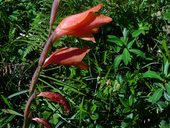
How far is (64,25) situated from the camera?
4.13ft

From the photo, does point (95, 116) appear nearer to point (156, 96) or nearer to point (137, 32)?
point (156, 96)

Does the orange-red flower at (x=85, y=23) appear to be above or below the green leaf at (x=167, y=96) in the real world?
above

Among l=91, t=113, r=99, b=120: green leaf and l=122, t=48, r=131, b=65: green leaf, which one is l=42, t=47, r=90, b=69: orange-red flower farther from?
l=122, t=48, r=131, b=65: green leaf

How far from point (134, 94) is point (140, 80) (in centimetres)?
12

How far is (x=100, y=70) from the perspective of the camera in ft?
7.09

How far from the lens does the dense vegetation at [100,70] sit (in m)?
1.98

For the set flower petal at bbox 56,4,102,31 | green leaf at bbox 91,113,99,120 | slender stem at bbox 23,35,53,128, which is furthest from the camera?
green leaf at bbox 91,113,99,120

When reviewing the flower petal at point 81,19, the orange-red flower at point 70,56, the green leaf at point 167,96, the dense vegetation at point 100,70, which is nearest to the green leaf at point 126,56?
the dense vegetation at point 100,70

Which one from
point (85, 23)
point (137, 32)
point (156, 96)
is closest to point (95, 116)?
point (156, 96)

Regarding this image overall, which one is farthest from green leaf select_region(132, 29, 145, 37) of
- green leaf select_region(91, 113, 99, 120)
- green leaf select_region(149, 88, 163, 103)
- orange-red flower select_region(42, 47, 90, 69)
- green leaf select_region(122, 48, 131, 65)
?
orange-red flower select_region(42, 47, 90, 69)

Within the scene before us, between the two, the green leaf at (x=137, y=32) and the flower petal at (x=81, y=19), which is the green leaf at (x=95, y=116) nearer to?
the green leaf at (x=137, y=32)

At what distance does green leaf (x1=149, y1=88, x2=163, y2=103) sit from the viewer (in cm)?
191

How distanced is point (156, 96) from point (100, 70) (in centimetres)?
37

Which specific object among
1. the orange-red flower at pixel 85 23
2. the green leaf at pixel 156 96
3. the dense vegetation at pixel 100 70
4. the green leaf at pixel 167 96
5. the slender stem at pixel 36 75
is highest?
the orange-red flower at pixel 85 23
